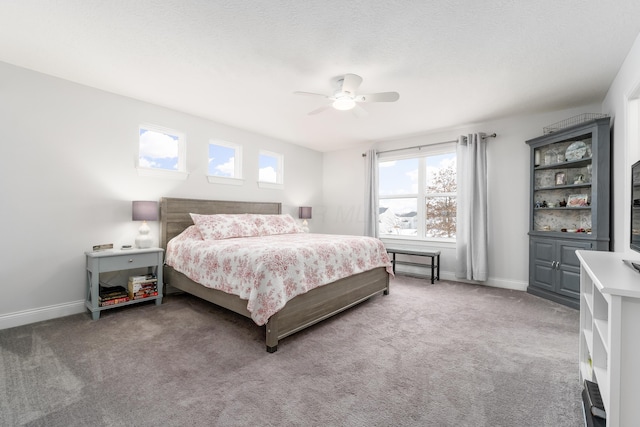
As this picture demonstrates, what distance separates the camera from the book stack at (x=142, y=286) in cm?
321

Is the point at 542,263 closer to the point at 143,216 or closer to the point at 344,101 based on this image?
the point at 344,101

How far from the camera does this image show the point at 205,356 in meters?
2.17

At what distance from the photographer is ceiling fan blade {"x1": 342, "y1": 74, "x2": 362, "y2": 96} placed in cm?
262

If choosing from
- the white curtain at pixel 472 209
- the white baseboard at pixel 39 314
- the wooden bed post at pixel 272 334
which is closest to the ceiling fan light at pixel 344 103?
the wooden bed post at pixel 272 334

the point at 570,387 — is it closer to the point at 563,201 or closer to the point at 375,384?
the point at 375,384

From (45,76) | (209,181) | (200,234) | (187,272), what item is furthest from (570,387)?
(45,76)

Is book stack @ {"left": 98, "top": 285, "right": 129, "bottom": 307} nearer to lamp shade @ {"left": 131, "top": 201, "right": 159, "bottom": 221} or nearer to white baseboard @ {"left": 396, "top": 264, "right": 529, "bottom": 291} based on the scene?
lamp shade @ {"left": 131, "top": 201, "right": 159, "bottom": 221}

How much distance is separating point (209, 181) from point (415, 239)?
369 centimetres

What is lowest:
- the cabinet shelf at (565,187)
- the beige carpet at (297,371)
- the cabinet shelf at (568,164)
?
the beige carpet at (297,371)

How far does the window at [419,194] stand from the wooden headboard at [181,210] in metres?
2.84

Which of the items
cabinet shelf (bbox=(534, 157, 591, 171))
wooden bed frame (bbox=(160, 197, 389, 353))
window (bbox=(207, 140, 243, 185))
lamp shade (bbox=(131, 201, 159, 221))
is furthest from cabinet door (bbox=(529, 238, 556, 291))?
lamp shade (bbox=(131, 201, 159, 221))

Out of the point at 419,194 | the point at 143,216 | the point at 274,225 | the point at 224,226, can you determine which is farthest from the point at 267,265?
the point at 419,194

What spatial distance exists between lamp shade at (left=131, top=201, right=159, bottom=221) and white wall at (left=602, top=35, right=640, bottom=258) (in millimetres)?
4747

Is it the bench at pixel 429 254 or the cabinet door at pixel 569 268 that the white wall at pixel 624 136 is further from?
the bench at pixel 429 254
